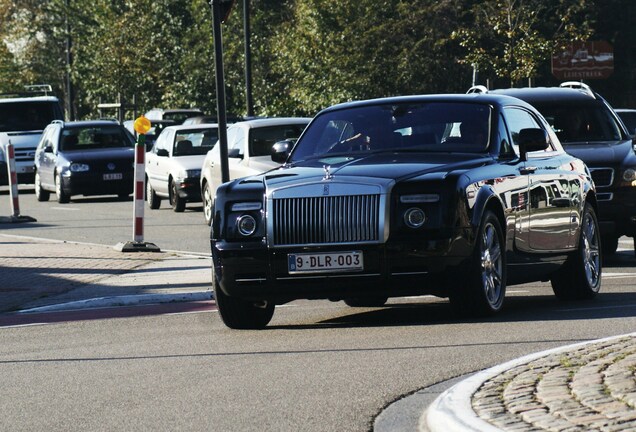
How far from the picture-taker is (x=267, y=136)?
24.1 meters

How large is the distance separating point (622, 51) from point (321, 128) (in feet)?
177

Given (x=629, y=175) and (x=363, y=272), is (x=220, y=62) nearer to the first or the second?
(x=629, y=175)

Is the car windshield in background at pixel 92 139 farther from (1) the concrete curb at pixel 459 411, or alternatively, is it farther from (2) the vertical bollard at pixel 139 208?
(1) the concrete curb at pixel 459 411

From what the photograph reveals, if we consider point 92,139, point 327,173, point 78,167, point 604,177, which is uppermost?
point 327,173

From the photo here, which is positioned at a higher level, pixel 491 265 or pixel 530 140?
pixel 530 140

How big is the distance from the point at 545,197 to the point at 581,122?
5595 millimetres

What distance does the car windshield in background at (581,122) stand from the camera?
704 inches

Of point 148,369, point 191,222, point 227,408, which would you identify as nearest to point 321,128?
point 148,369

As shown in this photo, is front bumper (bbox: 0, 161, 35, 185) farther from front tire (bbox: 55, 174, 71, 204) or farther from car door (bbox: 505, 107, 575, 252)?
car door (bbox: 505, 107, 575, 252)

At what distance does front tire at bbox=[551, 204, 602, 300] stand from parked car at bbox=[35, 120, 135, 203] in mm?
21433

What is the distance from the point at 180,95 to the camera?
6134cm

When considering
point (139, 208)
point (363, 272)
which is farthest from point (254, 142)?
point (363, 272)

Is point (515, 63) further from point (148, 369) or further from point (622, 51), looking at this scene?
point (148, 369)

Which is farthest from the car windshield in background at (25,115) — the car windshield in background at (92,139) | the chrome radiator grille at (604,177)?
the chrome radiator grille at (604,177)
